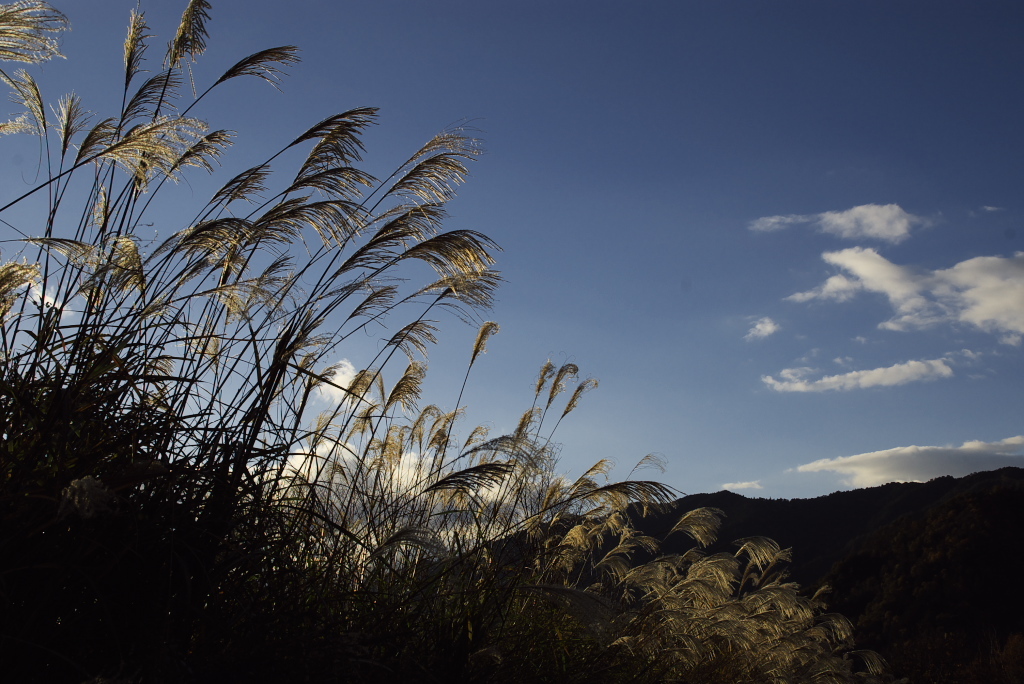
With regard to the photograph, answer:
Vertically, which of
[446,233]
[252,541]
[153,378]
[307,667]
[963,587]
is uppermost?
[446,233]

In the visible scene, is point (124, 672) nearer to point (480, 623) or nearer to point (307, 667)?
point (307, 667)

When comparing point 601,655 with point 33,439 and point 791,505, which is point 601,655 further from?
point 791,505

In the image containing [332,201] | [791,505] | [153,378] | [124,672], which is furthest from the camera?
[791,505]

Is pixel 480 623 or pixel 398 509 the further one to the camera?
pixel 398 509

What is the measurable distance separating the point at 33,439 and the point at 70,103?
1.91 m

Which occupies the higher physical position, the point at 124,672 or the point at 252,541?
the point at 252,541

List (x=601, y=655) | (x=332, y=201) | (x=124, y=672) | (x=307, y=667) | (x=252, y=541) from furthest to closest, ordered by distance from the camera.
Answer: (x=601, y=655) < (x=332, y=201) < (x=252, y=541) < (x=307, y=667) < (x=124, y=672)

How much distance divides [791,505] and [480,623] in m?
26.2

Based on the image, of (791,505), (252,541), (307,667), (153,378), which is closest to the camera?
(307,667)

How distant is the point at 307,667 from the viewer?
7.47 feet

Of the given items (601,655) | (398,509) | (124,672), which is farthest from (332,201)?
(601,655)

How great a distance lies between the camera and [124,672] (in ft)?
6.77

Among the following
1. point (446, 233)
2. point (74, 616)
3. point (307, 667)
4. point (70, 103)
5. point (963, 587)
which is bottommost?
point (963, 587)

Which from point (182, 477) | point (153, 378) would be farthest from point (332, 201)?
point (182, 477)
